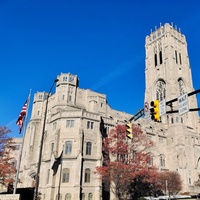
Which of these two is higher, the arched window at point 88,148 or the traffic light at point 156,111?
the arched window at point 88,148

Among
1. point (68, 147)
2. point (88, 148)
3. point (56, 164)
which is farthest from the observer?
point (88, 148)

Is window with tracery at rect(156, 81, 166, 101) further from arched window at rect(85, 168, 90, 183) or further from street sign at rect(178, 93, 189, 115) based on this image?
street sign at rect(178, 93, 189, 115)

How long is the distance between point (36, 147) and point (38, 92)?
48.2ft

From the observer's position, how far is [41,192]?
39.3m

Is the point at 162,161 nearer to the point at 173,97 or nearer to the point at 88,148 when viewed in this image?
the point at 173,97

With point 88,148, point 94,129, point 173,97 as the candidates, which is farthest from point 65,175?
point 173,97

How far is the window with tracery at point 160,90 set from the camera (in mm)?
76238

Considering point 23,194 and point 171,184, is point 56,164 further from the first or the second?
point 171,184

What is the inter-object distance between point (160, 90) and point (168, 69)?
7.50 meters

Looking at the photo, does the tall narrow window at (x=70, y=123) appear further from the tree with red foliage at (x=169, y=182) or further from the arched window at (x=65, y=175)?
the tree with red foliage at (x=169, y=182)

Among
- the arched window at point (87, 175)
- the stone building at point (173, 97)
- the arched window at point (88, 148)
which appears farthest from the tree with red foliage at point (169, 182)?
the arched window at point (88, 148)

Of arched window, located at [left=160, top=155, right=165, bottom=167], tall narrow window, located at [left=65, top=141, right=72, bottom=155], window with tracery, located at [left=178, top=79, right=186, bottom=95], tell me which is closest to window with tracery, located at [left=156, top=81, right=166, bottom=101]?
window with tracery, located at [left=178, top=79, right=186, bottom=95]

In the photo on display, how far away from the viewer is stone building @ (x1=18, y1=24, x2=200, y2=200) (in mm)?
38188

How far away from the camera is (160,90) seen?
77.8 metres
